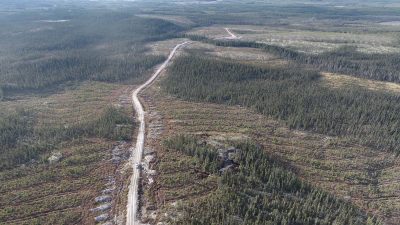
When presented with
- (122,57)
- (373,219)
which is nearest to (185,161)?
(373,219)

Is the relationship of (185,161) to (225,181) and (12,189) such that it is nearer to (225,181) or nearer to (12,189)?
(225,181)

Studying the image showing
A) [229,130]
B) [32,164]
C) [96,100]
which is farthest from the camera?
[96,100]

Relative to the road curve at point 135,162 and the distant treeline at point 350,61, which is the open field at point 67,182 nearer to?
the road curve at point 135,162

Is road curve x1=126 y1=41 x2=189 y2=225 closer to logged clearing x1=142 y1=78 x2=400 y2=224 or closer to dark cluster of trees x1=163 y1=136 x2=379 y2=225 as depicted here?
logged clearing x1=142 y1=78 x2=400 y2=224

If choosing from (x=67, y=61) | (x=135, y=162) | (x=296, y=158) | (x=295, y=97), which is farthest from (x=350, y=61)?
(x=67, y=61)

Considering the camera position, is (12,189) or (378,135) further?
(378,135)

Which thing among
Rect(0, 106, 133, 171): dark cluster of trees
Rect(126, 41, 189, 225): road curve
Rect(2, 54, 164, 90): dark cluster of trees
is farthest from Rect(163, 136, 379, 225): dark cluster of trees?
Rect(2, 54, 164, 90): dark cluster of trees

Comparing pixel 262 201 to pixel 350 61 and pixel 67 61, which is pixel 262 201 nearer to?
pixel 67 61
